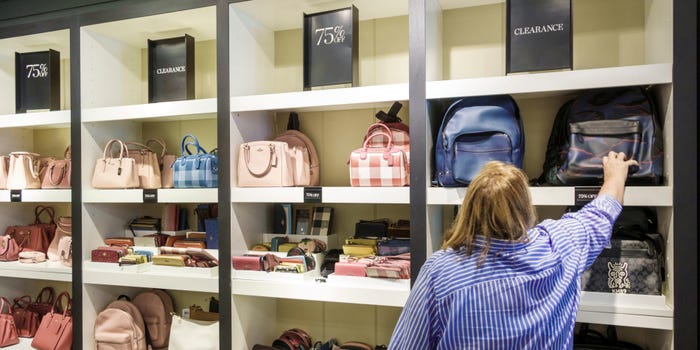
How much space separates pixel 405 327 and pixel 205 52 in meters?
2.44

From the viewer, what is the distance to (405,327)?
1.59 metres

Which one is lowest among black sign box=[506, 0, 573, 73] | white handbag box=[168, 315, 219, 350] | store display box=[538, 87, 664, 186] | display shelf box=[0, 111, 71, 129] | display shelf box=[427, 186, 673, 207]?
white handbag box=[168, 315, 219, 350]

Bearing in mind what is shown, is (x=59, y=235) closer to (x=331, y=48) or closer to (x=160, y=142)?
(x=160, y=142)

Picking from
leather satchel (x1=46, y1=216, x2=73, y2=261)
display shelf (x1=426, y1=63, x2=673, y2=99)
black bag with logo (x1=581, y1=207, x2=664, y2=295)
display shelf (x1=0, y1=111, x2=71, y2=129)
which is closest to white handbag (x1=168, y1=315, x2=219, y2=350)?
leather satchel (x1=46, y1=216, x2=73, y2=261)

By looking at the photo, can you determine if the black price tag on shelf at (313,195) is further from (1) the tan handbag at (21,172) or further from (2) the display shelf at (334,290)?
(1) the tan handbag at (21,172)

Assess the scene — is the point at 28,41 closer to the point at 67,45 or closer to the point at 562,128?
the point at 67,45

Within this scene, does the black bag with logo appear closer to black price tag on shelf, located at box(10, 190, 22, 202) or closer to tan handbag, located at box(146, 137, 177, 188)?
tan handbag, located at box(146, 137, 177, 188)

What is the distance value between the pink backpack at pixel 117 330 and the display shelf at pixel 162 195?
688 mm

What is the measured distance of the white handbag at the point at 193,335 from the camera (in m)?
2.81

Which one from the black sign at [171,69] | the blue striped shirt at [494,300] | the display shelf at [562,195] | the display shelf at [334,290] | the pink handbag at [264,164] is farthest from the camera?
the black sign at [171,69]

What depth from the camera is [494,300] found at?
4.81ft

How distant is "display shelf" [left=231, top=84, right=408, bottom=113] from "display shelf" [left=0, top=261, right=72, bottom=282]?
5.18 ft

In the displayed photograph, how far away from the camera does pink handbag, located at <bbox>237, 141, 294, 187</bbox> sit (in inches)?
102

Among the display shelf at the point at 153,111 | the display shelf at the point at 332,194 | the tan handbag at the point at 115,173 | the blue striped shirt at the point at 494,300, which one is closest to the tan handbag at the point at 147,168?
the tan handbag at the point at 115,173
